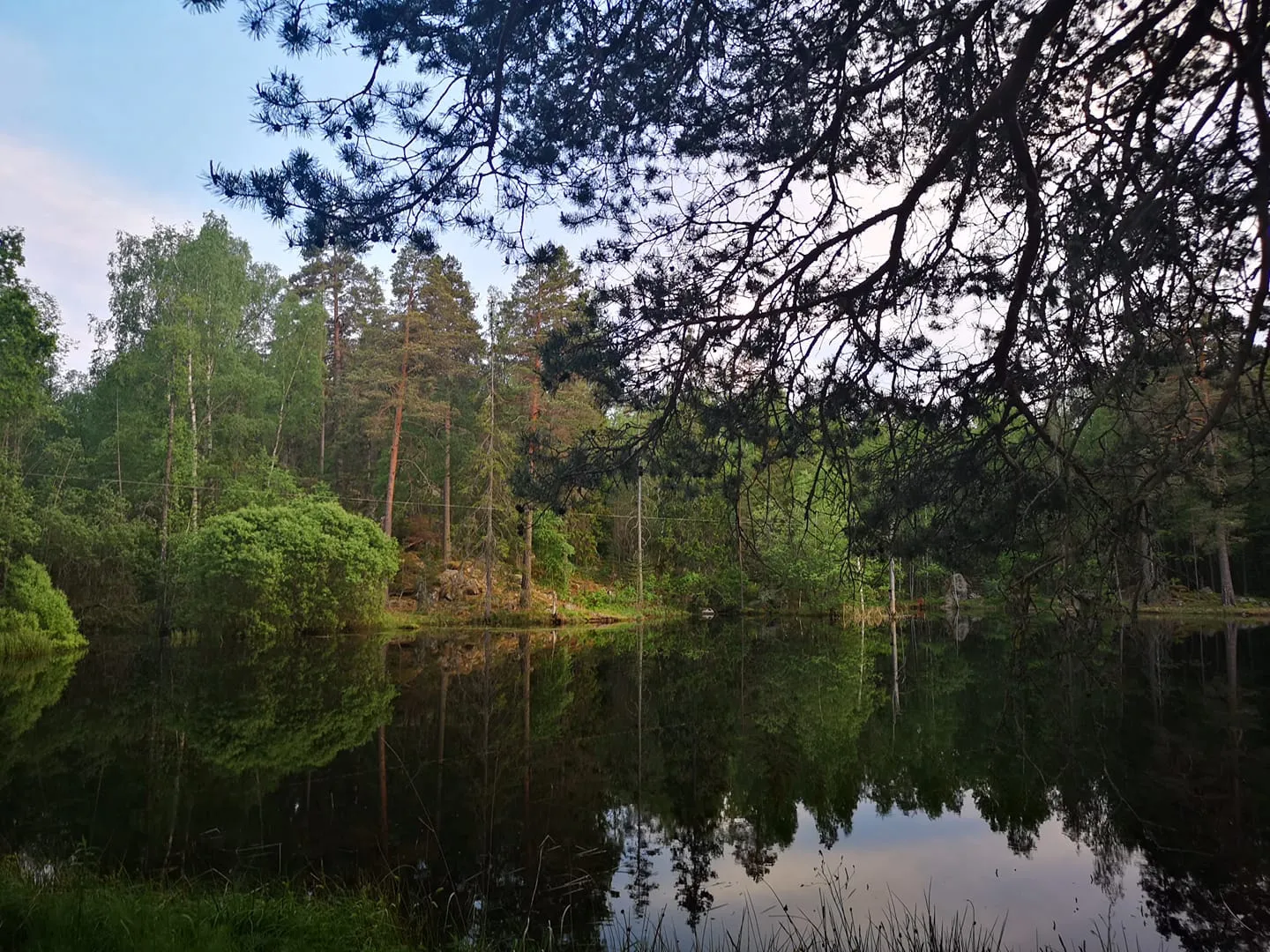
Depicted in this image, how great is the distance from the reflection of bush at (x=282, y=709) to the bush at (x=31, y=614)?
431 cm

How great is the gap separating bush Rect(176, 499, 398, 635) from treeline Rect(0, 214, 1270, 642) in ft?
3.03

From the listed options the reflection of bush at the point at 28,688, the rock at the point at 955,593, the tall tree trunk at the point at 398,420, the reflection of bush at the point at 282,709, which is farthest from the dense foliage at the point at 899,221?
the rock at the point at 955,593

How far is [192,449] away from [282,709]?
14391 mm

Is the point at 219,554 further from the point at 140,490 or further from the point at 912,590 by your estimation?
the point at 912,590

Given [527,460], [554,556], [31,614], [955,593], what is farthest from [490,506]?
[955,593]

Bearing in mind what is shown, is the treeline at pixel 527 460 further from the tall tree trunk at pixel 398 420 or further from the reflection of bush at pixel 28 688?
the reflection of bush at pixel 28 688

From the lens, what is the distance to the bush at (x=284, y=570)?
21.3 m

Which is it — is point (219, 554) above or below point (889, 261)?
below

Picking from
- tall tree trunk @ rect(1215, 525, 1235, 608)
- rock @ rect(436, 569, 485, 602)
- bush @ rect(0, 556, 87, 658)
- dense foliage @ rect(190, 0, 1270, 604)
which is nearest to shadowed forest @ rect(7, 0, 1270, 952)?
dense foliage @ rect(190, 0, 1270, 604)

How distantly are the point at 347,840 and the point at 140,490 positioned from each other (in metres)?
22.5

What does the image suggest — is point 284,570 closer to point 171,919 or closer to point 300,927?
point 300,927

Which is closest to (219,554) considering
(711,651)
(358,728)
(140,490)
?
(140,490)

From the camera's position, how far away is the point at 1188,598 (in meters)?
33.0

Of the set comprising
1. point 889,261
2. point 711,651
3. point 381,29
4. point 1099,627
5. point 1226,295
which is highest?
point 381,29
